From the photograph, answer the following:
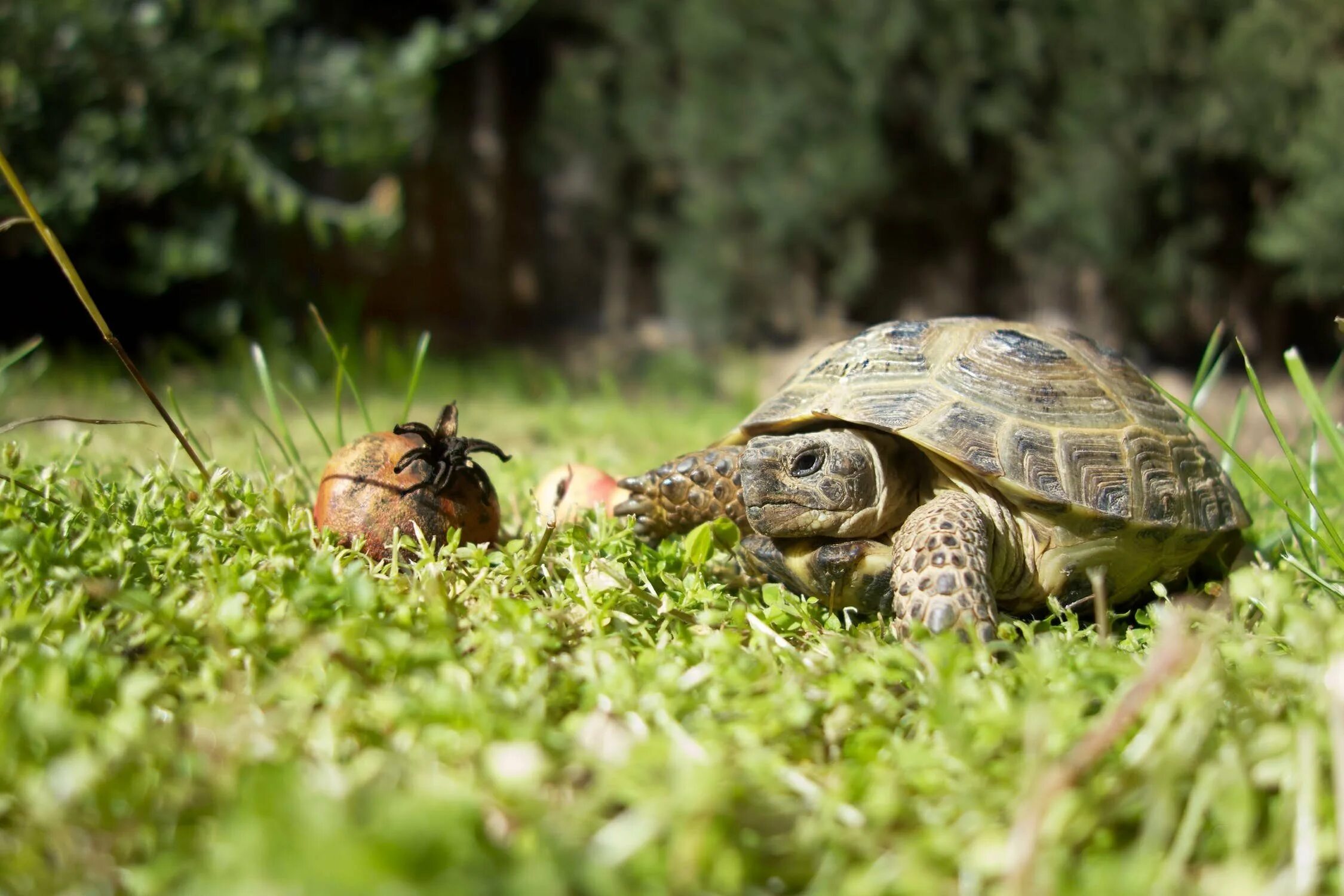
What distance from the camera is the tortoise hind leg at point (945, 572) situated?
1.24 m

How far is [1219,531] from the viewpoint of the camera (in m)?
1.60

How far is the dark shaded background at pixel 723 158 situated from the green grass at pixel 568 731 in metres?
3.45

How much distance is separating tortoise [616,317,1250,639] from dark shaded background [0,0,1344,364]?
3432 mm

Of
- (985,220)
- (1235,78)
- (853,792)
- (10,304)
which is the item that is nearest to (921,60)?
(985,220)

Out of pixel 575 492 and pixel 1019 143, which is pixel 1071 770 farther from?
pixel 1019 143

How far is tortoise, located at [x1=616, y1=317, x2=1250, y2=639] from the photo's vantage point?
1.44m

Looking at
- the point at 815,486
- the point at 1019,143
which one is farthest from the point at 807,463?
the point at 1019,143

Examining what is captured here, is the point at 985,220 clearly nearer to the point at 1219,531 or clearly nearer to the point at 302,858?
the point at 1219,531

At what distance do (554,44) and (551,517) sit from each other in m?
7.20

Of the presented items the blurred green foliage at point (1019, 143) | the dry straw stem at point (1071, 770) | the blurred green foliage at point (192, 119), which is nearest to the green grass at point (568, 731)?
the dry straw stem at point (1071, 770)

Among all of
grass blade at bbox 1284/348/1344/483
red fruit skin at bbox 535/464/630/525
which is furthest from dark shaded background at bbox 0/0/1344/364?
grass blade at bbox 1284/348/1344/483

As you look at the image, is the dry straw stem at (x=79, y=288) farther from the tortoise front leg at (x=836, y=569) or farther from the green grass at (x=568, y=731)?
the tortoise front leg at (x=836, y=569)

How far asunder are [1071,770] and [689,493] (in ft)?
3.45

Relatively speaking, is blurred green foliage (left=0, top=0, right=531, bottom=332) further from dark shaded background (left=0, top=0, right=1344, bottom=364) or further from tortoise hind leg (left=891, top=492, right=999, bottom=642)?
tortoise hind leg (left=891, top=492, right=999, bottom=642)
